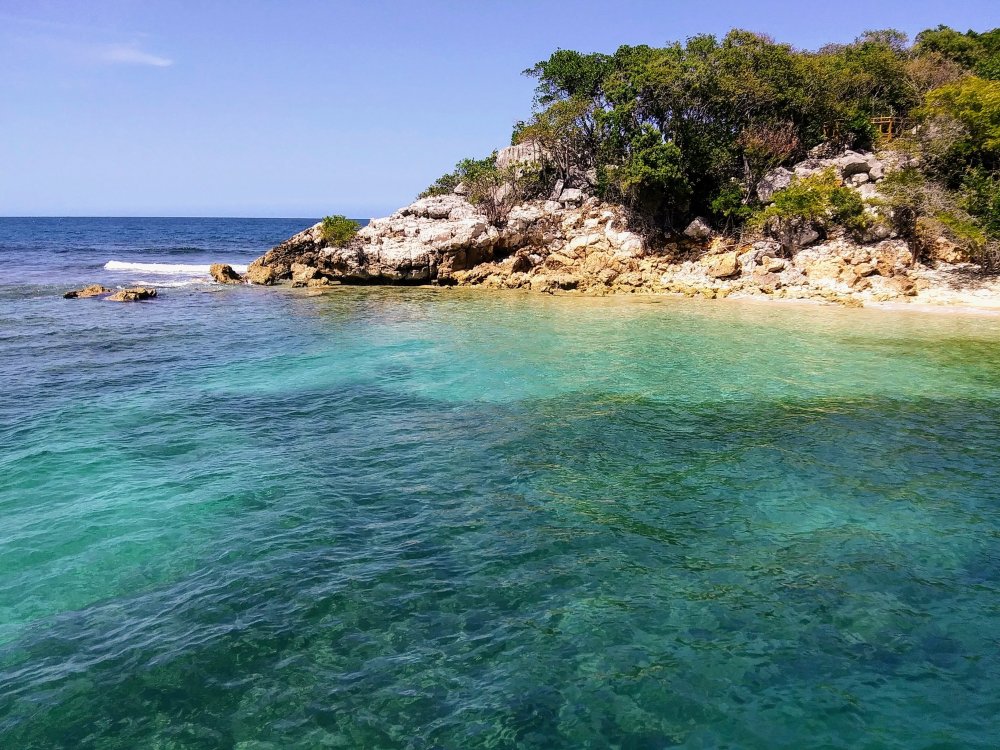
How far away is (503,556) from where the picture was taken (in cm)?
1009

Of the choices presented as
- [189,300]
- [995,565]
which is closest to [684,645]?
[995,565]

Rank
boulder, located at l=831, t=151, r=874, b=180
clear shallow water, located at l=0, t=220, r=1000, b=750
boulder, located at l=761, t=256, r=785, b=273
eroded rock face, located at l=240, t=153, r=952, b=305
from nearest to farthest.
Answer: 1. clear shallow water, located at l=0, t=220, r=1000, b=750
2. eroded rock face, located at l=240, t=153, r=952, b=305
3. boulder, located at l=761, t=256, r=785, b=273
4. boulder, located at l=831, t=151, r=874, b=180

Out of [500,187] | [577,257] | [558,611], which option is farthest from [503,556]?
[500,187]

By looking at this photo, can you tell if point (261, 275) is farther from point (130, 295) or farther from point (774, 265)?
point (774, 265)

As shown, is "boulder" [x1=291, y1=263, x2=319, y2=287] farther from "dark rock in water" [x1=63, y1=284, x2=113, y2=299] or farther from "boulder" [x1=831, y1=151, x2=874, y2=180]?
"boulder" [x1=831, y1=151, x2=874, y2=180]

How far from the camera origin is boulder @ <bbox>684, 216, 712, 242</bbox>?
42.6 m

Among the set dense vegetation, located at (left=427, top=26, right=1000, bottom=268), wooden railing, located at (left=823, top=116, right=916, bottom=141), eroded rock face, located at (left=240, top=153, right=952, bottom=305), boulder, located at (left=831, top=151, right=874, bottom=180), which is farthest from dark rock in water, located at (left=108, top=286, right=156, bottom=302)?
wooden railing, located at (left=823, top=116, right=916, bottom=141)

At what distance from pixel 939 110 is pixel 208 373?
38.1 m

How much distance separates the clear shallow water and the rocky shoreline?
14.9 m

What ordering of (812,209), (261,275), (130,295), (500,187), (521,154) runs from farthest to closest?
(521,154)
(500,187)
(261,275)
(130,295)
(812,209)

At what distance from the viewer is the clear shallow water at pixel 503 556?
703cm

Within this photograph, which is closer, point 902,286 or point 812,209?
point 902,286

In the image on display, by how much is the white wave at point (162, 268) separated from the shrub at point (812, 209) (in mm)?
39291

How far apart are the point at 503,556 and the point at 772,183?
3877cm
